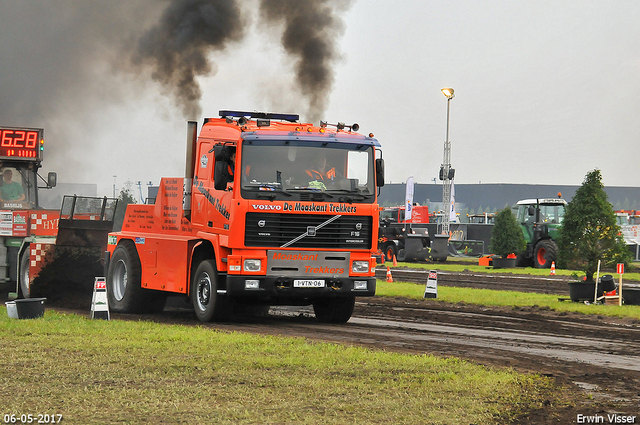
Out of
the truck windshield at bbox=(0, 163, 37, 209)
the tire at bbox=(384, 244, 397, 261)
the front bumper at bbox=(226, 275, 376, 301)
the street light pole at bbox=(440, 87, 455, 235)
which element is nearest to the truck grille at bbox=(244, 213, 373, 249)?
the front bumper at bbox=(226, 275, 376, 301)

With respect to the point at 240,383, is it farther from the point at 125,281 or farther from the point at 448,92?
the point at 448,92

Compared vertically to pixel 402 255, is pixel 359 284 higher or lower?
lower

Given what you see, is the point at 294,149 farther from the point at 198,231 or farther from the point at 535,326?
the point at 535,326

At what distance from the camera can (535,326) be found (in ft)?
45.5

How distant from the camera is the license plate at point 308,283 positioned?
40.8 ft

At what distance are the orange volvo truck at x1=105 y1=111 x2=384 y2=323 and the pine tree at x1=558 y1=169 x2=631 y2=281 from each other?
7318mm

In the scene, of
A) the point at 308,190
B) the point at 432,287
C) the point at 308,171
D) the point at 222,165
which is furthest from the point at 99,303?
the point at 432,287

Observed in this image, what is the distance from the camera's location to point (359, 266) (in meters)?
12.8

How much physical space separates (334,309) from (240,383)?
21.3ft

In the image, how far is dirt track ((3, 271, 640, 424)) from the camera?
7.77 meters

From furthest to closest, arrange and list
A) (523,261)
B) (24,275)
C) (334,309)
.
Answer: (523,261), (24,275), (334,309)

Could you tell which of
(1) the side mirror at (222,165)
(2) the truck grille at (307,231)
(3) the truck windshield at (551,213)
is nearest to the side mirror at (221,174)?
(1) the side mirror at (222,165)

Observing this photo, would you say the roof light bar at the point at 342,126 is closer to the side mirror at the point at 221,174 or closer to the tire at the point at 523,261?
the side mirror at the point at 221,174

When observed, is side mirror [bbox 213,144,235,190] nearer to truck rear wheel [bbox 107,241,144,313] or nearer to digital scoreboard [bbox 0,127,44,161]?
truck rear wheel [bbox 107,241,144,313]
